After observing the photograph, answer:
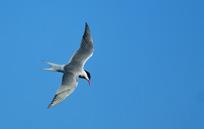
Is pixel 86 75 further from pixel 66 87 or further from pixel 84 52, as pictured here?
pixel 66 87

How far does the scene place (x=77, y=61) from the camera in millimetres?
25656

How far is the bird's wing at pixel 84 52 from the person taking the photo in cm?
2489

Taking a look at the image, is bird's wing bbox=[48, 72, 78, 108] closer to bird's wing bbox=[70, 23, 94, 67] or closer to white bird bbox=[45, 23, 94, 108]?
white bird bbox=[45, 23, 94, 108]

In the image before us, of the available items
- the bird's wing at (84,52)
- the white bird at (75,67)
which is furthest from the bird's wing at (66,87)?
the bird's wing at (84,52)

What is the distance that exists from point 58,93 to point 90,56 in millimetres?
2335

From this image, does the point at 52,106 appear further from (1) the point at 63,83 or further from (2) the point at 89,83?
(2) the point at 89,83

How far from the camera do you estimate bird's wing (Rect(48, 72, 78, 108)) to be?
23.7 metres

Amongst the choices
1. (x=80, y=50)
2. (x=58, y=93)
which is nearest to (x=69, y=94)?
(x=58, y=93)

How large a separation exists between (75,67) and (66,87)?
1.29 metres

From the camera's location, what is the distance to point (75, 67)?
25641 millimetres

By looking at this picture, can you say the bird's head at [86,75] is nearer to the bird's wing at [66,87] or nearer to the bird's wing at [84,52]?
the bird's wing at [84,52]

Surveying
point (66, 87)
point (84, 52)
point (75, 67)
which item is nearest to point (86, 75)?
point (75, 67)

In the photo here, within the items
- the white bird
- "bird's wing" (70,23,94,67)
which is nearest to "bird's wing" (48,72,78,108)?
the white bird

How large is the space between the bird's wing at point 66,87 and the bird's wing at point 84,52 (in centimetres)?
60
